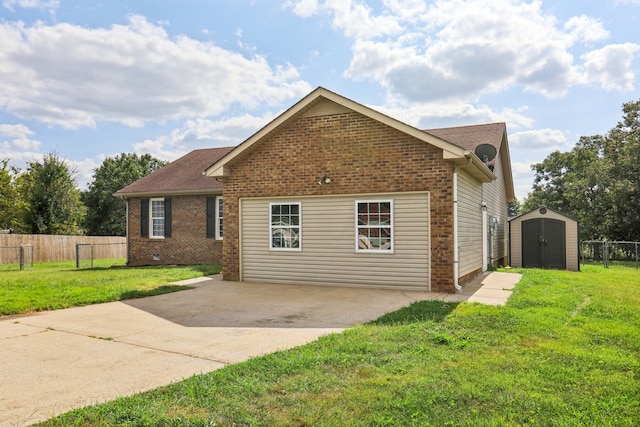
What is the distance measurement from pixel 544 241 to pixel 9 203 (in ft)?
124

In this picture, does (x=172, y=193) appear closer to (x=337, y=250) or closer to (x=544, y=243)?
(x=337, y=250)

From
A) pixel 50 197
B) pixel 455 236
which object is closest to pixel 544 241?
pixel 455 236

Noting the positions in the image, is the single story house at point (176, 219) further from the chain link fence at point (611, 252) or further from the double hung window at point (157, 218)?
the chain link fence at point (611, 252)

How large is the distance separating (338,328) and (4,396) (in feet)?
14.1

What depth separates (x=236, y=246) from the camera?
12656mm

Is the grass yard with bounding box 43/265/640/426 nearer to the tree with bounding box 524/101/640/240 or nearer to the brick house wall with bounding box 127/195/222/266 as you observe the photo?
the brick house wall with bounding box 127/195/222/266

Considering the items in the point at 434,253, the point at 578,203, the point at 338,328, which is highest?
the point at 578,203

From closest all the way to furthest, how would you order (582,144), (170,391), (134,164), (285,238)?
1. (170,391)
2. (285,238)
3. (582,144)
4. (134,164)

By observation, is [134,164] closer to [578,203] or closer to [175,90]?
[175,90]

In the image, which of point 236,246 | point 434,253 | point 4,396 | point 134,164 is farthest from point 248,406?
point 134,164

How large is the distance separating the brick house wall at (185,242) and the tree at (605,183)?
78.3ft

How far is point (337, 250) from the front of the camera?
11398 millimetres

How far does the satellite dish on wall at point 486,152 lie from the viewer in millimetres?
15328

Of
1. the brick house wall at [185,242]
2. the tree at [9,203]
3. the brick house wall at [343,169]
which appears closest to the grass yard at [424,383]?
the brick house wall at [343,169]
